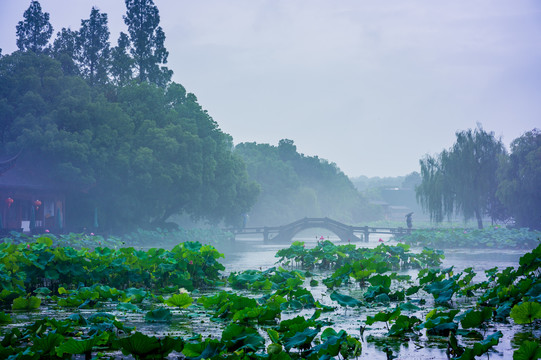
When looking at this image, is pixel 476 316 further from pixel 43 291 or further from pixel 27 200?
pixel 27 200

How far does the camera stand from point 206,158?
29.3 meters

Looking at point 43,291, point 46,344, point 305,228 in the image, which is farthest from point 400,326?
point 305,228

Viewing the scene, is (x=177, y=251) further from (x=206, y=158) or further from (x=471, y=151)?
(x=471, y=151)

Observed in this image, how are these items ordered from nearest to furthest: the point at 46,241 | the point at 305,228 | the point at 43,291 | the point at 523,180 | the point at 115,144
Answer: the point at 43,291, the point at 46,241, the point at 115,144, the point at 523,180, the point at 305,228

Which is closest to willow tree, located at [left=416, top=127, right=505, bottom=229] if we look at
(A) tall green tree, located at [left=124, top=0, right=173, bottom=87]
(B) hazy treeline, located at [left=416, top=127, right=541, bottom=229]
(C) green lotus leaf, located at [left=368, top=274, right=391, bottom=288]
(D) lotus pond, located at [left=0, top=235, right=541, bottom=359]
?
(B) hazy treeline, located at [left=416, top=127, right=541, bottom=229]

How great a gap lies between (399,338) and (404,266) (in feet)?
27.6

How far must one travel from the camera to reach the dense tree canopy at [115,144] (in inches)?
892

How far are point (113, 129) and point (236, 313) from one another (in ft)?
72.1

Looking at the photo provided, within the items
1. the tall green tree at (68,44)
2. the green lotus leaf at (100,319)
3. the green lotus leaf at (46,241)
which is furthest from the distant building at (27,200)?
the green lotus leaf at (100,319)

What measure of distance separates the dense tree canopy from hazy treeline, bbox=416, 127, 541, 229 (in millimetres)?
11199

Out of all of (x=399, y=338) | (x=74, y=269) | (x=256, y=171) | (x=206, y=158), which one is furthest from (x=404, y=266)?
(x=256, y=171)

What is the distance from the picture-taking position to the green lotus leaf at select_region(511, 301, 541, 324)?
3.61m

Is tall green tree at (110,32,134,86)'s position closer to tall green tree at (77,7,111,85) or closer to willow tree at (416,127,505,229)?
tall green tree at (77,7,111,85)

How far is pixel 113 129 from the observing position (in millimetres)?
24922
